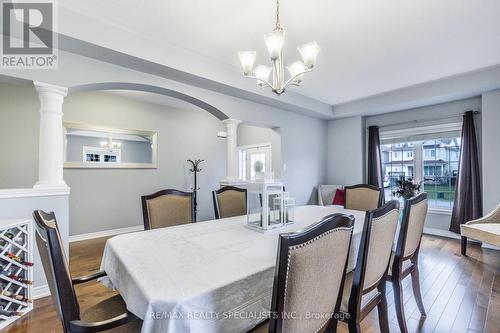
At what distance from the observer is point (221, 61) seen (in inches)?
120

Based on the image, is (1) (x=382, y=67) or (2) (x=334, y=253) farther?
(1) (x=382, y=67)

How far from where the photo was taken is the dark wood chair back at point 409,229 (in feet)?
5.23

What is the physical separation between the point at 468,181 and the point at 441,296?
254cm

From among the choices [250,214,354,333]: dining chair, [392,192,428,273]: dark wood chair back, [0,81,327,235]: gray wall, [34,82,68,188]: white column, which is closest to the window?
[0,81,327,235]: gray wall

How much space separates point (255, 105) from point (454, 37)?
2.56m

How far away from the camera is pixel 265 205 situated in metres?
1.71

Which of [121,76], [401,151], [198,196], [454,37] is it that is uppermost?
[454,37]

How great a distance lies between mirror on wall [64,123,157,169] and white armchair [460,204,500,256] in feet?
16.9

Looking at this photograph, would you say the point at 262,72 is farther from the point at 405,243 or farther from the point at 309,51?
the point at 405,243

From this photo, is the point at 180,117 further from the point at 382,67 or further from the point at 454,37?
the point at 454,37

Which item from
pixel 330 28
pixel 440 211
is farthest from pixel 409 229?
pixel 440 211

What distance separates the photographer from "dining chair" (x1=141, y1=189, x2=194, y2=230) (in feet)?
6.68

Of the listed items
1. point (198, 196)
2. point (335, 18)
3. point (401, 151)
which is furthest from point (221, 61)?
point (401, 151)

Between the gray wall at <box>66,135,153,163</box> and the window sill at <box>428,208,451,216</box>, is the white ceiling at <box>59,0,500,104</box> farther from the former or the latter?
the gray wall at <box>66,135,153,163</box>
